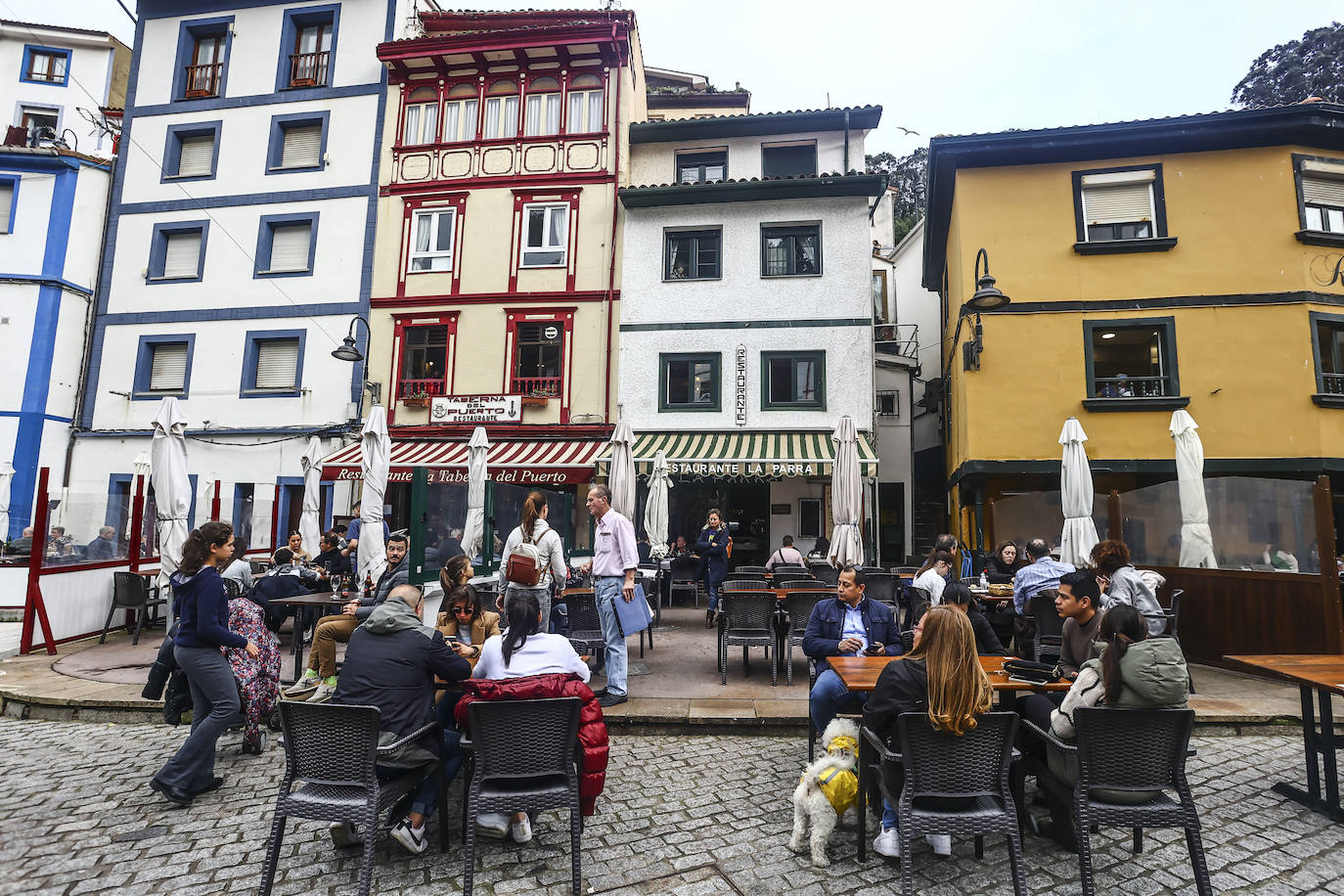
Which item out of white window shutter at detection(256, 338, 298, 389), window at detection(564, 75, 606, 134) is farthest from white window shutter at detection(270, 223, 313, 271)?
window at detection(564, 75, 606, 134)

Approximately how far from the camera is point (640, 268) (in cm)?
1634

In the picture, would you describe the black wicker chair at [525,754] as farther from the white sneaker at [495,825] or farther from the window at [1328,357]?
the window at [1328,357]

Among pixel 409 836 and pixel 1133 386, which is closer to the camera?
pixel 409 836

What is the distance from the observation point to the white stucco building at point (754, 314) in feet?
50.2

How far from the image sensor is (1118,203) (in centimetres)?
1305

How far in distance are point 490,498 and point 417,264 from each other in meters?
9.50

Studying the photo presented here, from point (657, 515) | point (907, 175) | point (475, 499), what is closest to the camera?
point (475, 499)

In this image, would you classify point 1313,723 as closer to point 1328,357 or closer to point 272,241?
point 1328,357

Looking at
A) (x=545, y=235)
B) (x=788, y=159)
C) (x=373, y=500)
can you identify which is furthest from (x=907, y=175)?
(x=373, y=500)

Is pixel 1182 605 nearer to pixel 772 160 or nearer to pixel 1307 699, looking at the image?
pixel 1307 699

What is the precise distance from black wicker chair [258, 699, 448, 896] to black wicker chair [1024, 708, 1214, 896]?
3.42 m

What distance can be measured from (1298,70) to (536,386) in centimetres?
→ 3148

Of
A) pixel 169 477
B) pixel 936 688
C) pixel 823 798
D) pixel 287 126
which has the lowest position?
pixel 823 798

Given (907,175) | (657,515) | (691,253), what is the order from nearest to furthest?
1. (657,515)
2. (691,253)
3. (907,175)
